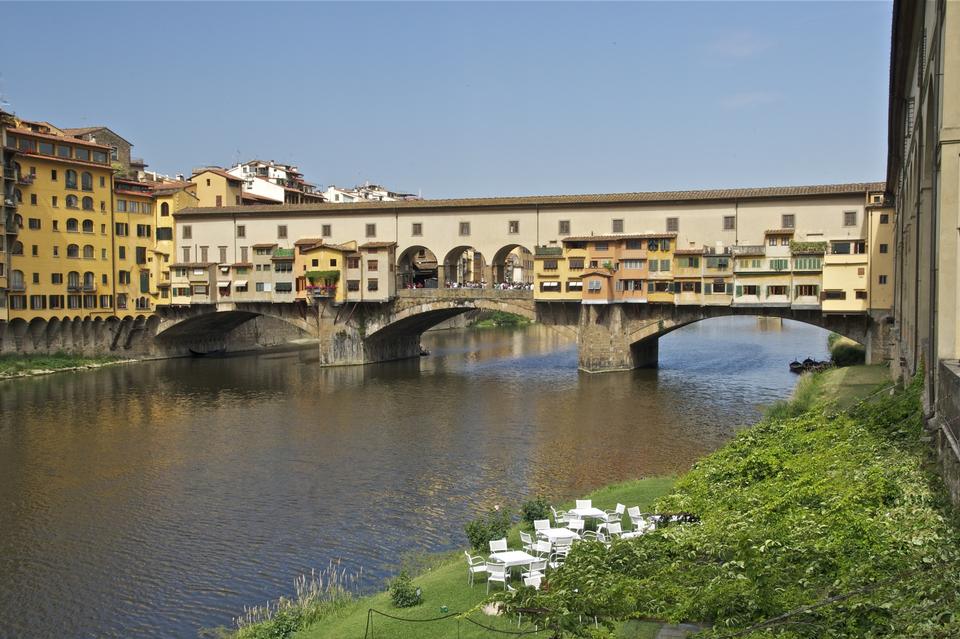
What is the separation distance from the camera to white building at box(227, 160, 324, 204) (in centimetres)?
8781

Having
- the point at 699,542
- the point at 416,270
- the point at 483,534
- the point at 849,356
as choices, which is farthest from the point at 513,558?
the point at 416,270

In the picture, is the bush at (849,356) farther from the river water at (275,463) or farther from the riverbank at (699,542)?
the riverbank at (699,542)

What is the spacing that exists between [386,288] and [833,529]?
157 ft

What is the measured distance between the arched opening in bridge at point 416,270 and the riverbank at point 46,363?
2125 cm

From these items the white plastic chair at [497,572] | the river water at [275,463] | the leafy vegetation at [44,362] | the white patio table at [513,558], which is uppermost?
the leafy vegetation at [44,362]

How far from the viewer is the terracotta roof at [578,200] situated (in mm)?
50388

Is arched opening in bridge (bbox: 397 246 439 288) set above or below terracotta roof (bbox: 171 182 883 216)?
below

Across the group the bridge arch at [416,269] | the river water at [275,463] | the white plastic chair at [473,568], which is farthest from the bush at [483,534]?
the bridge arch at [416,269]

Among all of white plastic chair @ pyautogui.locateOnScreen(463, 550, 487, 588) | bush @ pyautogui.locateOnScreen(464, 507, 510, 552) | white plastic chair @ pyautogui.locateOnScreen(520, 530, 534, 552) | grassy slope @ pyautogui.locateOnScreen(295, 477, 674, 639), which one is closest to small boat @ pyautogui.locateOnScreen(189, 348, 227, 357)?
grassy slope @ pyautogui.locateOnScreen(295, 477, 674, 639)

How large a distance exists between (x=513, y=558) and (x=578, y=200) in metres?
43.2

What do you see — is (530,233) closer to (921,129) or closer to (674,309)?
(674,309)

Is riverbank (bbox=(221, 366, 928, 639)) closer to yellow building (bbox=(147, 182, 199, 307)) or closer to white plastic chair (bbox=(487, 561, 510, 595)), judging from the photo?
white plastic chair (bbox=(487, 561, 510, 595))

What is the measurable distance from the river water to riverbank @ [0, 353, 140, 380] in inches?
70.7

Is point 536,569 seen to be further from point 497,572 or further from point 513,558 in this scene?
point 497,572
